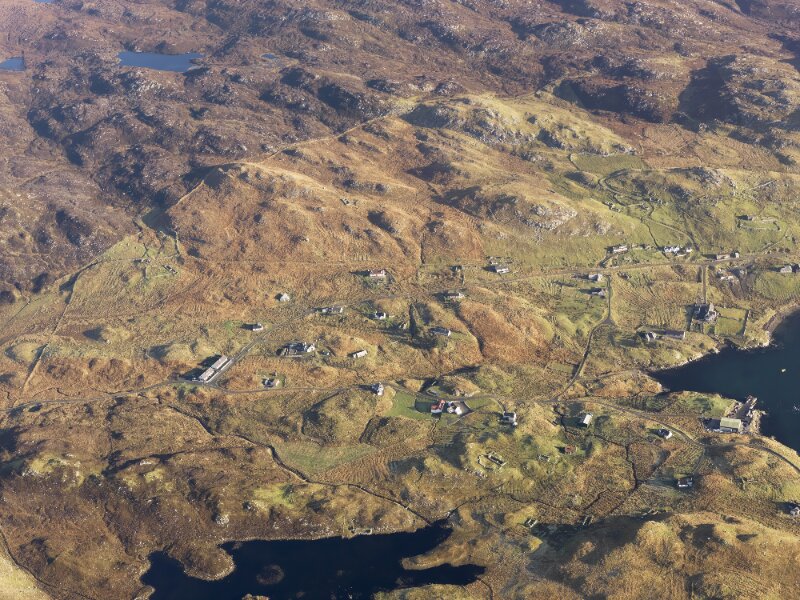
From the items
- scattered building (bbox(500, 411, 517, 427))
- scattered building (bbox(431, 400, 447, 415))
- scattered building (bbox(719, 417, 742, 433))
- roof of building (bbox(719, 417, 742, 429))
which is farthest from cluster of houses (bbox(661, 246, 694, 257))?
scattered building (bbox(431, 400, 447, 415))

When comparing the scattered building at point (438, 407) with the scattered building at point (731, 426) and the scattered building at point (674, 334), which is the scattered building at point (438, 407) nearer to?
the scattered building at point (731, 426)

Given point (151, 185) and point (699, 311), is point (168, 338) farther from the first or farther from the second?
point (699, 311)

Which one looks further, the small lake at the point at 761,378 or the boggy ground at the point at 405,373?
the small lake at the point at 761,378

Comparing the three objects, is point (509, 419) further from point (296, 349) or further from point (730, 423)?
point (296, 349)

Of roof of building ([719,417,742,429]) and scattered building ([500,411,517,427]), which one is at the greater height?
roof of building ([719,417,742,429])

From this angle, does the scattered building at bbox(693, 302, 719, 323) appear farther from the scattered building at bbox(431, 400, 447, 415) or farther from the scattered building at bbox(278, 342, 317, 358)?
the scattered building at bbox(278, 342, 317, 358)

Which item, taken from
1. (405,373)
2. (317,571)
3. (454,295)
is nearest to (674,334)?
(454,295)

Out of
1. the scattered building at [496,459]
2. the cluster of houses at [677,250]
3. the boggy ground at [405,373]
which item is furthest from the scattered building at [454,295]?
the cluster of houses at [677,250]
